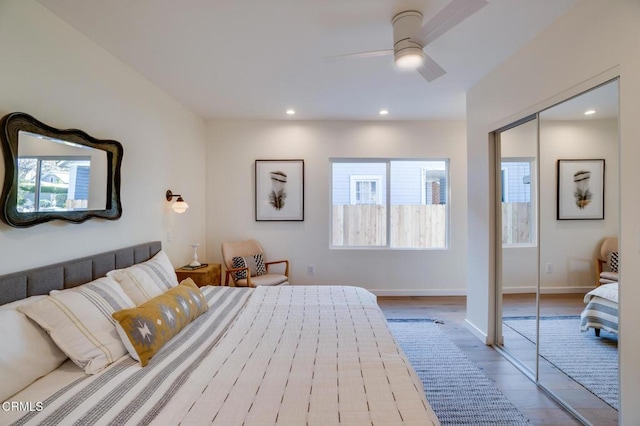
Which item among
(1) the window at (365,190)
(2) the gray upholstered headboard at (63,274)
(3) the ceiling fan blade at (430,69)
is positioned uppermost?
(3) the ceiling fan blade at (430,69)

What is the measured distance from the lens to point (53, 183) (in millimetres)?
1784

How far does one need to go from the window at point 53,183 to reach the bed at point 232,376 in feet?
1.25

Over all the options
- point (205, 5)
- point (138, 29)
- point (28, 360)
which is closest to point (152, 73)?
point (138, 29)

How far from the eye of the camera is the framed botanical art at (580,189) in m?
1.75

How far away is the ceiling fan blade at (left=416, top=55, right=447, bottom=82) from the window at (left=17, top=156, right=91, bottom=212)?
246 cm

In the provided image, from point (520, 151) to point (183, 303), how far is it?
113 inches

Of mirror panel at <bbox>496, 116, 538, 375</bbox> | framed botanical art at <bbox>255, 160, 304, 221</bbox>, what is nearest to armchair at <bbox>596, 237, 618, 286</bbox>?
mirror panel at <bbox>496, 116, 538, 375</bbox>

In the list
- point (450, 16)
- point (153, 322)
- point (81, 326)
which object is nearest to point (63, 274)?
point (81, 326)

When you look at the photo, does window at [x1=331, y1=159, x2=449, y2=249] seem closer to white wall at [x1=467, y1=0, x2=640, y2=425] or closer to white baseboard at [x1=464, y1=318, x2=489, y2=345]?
white baseboard at [x1=464, y1=318, x2=489, y2=345]

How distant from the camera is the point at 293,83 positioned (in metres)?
2.89

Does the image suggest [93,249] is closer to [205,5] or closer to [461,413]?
[205,5]

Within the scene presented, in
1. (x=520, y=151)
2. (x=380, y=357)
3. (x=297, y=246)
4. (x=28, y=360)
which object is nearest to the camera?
(x=28, y=360)

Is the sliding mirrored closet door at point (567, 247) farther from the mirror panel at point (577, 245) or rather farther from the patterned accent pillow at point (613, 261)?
the patterned accent pillow at point (613, 261)

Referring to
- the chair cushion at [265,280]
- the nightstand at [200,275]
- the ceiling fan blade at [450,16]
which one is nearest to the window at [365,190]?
the chair cushion at [265,280]
